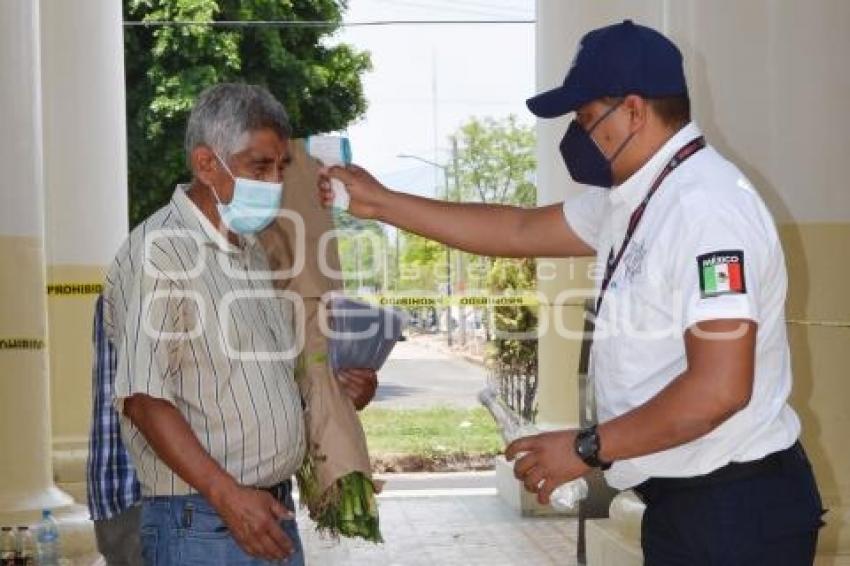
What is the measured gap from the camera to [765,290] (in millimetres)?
2877

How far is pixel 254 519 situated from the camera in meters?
3.11

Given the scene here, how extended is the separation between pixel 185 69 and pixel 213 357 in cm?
2068

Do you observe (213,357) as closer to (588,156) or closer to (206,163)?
(206,163)

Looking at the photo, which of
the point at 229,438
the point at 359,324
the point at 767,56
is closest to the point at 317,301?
the point at 359,324

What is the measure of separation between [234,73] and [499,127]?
8.37 meters

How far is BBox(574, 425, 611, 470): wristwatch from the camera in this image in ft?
9.45

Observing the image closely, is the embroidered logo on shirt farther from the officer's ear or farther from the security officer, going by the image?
the officer's ear

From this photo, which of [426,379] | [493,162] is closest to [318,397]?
[426,379]

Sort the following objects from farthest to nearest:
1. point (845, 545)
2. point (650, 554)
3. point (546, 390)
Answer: point (546, 390) < point (845, 545) < point (650, 554)

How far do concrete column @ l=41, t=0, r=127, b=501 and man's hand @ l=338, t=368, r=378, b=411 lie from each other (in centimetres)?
569

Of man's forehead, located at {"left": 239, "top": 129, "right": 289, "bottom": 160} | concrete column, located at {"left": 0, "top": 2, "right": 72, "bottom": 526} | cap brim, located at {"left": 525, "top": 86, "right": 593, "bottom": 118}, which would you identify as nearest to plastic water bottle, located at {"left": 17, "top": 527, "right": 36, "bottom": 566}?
concrete column, located at {"left": 0, "top": 2, "right": 72, "bottom": 526}

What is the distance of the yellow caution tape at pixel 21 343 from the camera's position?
7.44m

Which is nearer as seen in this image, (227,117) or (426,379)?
(227,117)

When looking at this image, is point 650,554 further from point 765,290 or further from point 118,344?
point 118,344
